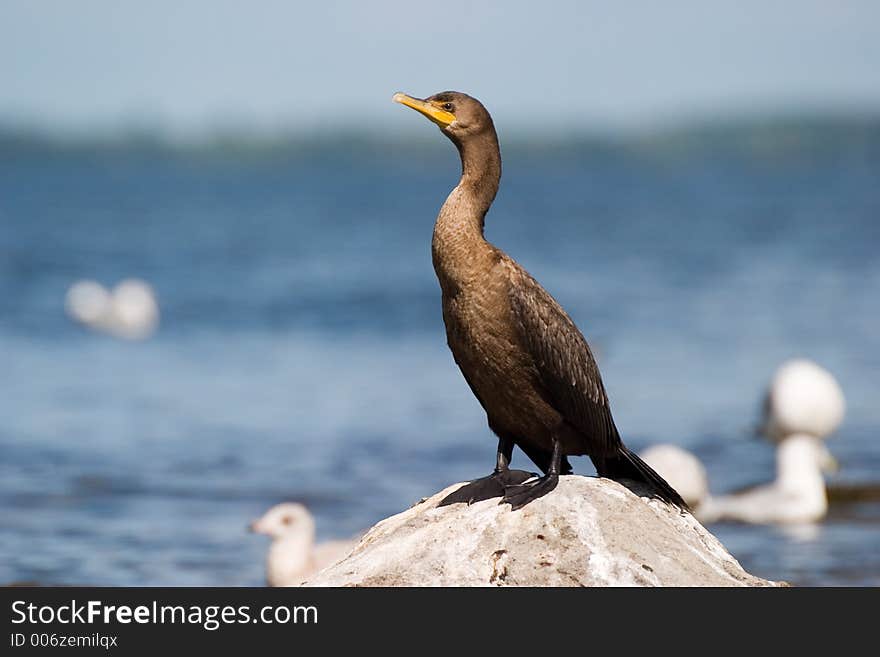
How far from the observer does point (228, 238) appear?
4019 centimetres

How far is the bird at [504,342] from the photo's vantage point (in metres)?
6.30

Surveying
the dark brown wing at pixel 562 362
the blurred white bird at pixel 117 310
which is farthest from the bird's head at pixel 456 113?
the blurred white bird at pixel 117 310

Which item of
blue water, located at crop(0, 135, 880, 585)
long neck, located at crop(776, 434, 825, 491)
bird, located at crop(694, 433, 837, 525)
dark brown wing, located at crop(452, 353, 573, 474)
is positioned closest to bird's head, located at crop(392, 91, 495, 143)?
dark brown wing, located at crop(452, 353, 573, 474)

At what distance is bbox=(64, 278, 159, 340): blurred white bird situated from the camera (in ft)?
73.3

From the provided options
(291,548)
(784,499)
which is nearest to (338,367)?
(784,499)

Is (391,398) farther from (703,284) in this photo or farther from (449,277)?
(703,284)

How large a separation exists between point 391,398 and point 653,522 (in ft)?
35.2

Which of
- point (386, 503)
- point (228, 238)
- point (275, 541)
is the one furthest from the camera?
point (228, 238)

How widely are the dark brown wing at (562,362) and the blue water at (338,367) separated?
169 inches

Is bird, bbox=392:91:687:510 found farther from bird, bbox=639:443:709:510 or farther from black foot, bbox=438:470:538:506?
bird, bbox=639:443:709:510

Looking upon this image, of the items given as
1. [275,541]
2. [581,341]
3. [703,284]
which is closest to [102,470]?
[275,541]

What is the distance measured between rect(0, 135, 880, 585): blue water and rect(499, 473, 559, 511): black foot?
442 cm

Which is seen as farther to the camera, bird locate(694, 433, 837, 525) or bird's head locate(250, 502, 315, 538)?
bird locate(694, 433, 837, 525)

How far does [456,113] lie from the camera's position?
21.3ft
